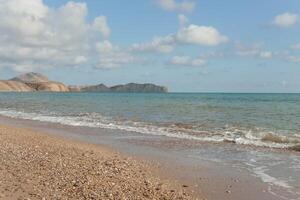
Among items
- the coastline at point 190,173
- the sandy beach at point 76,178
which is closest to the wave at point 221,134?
the coastline at point 190,173

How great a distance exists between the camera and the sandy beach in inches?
384

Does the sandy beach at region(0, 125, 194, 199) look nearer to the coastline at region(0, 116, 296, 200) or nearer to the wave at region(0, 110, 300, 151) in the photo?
the coastline at region(0, 116, 296, 200)

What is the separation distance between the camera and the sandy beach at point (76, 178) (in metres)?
9.75

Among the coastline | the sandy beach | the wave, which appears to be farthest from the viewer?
the wave

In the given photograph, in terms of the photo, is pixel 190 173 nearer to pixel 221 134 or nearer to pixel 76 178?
pixel 76 178

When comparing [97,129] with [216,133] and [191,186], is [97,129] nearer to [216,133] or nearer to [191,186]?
[216,133]

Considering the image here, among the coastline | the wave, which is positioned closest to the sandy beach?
the coastline

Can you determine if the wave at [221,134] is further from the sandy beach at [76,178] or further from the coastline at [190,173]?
the sandy beach at [76,178]

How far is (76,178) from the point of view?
11.0 metres

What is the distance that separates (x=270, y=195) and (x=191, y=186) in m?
2.10

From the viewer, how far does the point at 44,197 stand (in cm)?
930

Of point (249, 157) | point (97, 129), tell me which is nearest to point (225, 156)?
point (249, 157)

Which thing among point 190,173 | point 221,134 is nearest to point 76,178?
point 190,173

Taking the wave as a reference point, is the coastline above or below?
above
